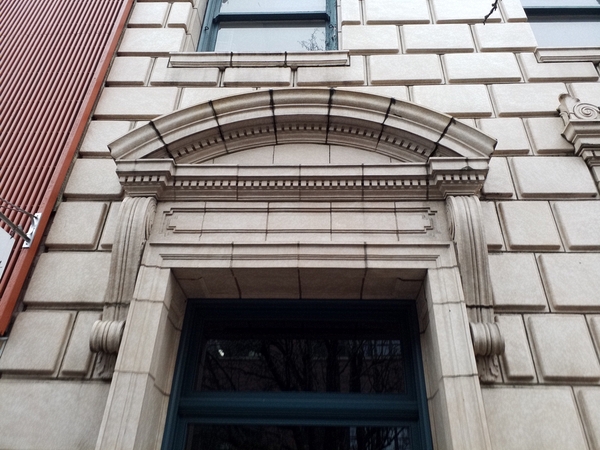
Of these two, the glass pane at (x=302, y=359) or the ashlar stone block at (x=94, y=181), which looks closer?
the glass pane at (x=302, y=359)

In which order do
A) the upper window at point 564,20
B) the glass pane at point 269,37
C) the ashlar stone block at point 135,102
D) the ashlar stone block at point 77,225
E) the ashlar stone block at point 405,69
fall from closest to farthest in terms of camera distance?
the ashlar stone block at point 77,225 < the ashlar stone block at point 135,102 < the ashlar stone block at point 405,69 < the upper window at point 564,20 < the glass pane at point 269,37

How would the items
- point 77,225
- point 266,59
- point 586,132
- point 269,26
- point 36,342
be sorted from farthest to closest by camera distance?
point 269,26 → point 266,59 → point 586,132 → point 77,225 → point 36,342

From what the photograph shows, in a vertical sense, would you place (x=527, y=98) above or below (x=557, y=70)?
below

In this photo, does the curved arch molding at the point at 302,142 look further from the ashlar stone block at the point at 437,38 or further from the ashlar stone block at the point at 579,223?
the ashlar stone block at the point at 437,38

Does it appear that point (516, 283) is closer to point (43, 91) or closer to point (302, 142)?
point (302, 142)

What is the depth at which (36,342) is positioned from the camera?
178 inches

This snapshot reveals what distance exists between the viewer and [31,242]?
5.00m

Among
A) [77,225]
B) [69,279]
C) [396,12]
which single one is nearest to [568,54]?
[396,12]

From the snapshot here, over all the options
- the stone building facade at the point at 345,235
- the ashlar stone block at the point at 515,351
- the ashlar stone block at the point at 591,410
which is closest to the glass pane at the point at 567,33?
the stone building facade at the point at 345,235

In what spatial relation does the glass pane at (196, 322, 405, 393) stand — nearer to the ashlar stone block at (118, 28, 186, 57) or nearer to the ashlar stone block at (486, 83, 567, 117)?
the ashlar stone block at (486, 83, 567, 117)

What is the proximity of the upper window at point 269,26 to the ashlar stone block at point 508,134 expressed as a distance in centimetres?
319

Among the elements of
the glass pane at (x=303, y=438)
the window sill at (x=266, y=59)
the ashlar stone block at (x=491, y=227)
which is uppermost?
the window sill at (x=266, y=59)

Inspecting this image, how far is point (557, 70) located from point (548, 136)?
4.43 ft

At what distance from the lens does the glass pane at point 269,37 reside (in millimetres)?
7730
